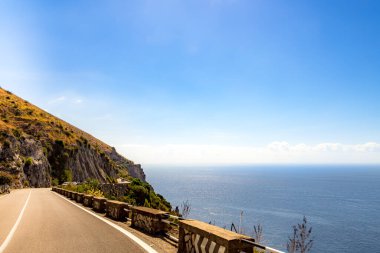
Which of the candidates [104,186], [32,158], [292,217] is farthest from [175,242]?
[292,217]

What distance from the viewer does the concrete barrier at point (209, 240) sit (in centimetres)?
571

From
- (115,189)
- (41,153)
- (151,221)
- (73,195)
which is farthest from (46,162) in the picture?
(151,221)

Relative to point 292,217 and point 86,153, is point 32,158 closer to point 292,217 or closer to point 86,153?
point 86,153

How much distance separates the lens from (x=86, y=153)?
276 feet

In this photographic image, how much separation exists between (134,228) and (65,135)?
79320mm

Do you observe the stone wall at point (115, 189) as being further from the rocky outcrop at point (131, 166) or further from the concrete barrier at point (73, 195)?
the rocky outcrop at point (131, 166)

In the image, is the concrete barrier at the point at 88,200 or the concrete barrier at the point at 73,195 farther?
the concrete barrier at the point at 73,195

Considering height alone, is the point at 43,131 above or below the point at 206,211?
above

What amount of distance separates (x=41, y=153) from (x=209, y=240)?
69.7m

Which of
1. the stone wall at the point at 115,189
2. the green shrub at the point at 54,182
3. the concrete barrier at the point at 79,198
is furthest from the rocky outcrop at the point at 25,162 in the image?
the concrete barrier at the point at 79,198

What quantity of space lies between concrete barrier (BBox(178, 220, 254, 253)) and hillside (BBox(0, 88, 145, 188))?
179 feet

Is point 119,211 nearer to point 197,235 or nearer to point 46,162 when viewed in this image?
point 197,235

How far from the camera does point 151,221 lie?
1065cm

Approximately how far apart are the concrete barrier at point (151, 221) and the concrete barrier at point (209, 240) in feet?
8.85
